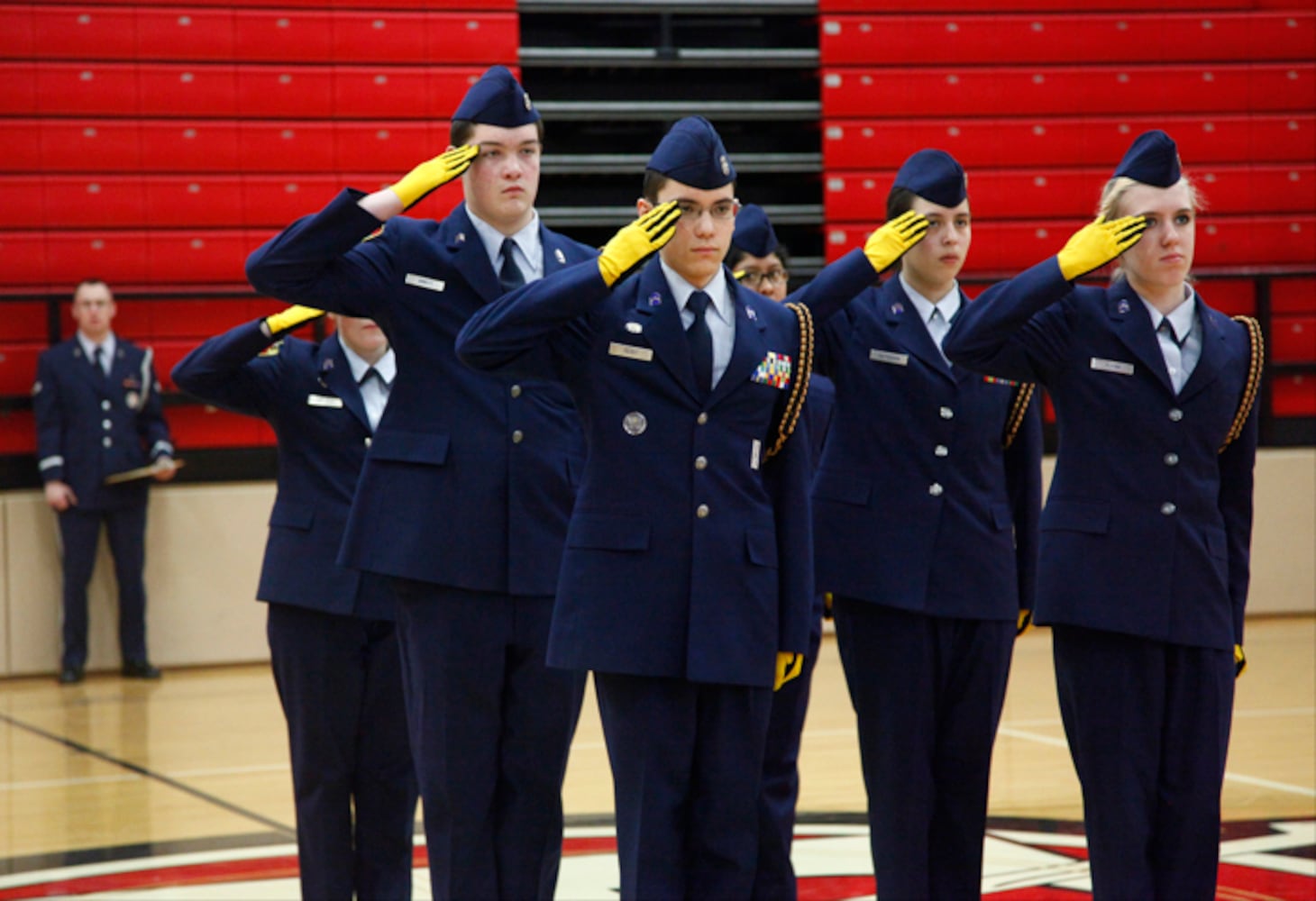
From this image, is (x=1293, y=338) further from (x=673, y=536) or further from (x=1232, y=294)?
(x=673, y=536)

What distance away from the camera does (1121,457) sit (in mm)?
3227

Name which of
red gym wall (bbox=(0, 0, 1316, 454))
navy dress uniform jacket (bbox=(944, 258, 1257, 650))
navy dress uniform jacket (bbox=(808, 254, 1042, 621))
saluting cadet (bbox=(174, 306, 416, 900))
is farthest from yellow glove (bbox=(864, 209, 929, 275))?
red gym wall (bbox=(0, 0, 1316, 454))

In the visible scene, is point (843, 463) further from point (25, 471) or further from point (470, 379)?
point (25, 471)

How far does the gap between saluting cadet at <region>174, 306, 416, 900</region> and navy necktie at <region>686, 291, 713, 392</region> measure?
106 cm

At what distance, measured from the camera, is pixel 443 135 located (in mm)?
9391

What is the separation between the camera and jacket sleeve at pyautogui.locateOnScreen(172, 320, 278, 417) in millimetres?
3834

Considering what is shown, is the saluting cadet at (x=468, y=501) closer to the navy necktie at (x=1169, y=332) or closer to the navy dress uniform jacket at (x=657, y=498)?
the navy dress uniform jacket at (x=657, y=498)

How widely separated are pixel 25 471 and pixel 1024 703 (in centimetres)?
465

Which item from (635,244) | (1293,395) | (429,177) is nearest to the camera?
(635,244)

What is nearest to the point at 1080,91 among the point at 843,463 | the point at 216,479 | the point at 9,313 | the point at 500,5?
the point at 500,5

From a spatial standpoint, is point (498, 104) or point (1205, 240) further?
point (1205, 240)

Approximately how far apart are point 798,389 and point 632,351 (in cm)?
29

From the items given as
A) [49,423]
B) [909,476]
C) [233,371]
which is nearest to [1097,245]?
[909,476]

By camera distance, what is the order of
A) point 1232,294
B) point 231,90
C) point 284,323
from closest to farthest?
point 284,323 < point 231,90 < point 1232,294
